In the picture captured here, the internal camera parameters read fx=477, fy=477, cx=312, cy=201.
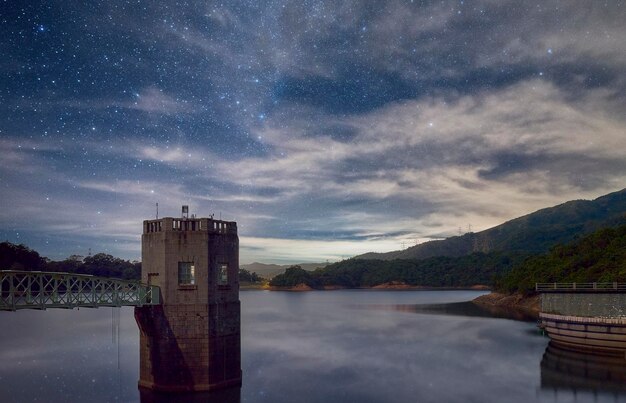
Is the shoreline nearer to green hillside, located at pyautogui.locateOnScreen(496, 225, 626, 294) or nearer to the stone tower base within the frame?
green hillside, located at pyautogui.locateOnScreen(496, 225, 626, 294)

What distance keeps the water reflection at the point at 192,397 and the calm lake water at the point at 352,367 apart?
5.1 inches

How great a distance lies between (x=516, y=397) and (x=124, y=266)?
17614cm

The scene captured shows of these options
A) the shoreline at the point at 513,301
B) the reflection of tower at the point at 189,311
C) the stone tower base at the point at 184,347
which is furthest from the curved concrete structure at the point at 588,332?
the shoreline at the point at 513,301

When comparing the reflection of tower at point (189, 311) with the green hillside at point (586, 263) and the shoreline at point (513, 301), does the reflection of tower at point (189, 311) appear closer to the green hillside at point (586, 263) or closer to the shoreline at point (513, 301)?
the green hillside at point (586, 263)

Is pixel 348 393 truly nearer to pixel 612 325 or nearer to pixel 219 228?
pixel 219 228

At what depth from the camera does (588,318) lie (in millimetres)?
49250

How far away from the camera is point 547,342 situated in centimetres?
6119

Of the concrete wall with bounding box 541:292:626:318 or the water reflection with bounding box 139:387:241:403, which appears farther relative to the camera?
the concrete wall with bounding box 541:292:626:318

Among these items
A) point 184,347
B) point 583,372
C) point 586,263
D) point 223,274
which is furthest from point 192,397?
point 586,263

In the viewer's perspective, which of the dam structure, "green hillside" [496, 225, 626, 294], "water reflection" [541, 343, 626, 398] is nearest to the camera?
"water reflection" [541, 343, 626, 398]

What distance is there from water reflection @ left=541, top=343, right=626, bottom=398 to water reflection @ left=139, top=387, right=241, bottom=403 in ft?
85.1

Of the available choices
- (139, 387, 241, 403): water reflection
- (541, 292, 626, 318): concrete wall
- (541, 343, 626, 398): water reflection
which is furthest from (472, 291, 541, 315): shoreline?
(139, 387, 241, 403): water reflection

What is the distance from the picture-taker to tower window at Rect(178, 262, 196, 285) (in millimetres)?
34844

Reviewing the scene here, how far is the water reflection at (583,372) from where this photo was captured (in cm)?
3856
